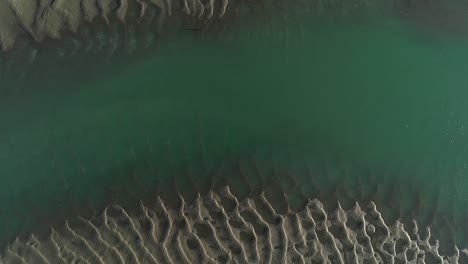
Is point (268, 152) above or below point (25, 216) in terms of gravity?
above

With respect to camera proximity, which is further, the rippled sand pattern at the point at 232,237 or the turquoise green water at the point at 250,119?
the turquoise green water at the point at 250,119

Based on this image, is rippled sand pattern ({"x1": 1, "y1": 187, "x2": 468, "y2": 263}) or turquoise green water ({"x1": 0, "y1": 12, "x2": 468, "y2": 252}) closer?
rippled sand pattern ({"x1": 1, "y1": 187, "x2": 468, "y2": 263})

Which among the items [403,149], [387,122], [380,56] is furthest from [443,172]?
[380,56]

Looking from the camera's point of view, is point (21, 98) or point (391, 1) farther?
point (391, 1)

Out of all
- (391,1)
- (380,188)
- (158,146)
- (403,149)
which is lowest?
(380,188)

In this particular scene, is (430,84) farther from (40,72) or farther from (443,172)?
(40,72)
